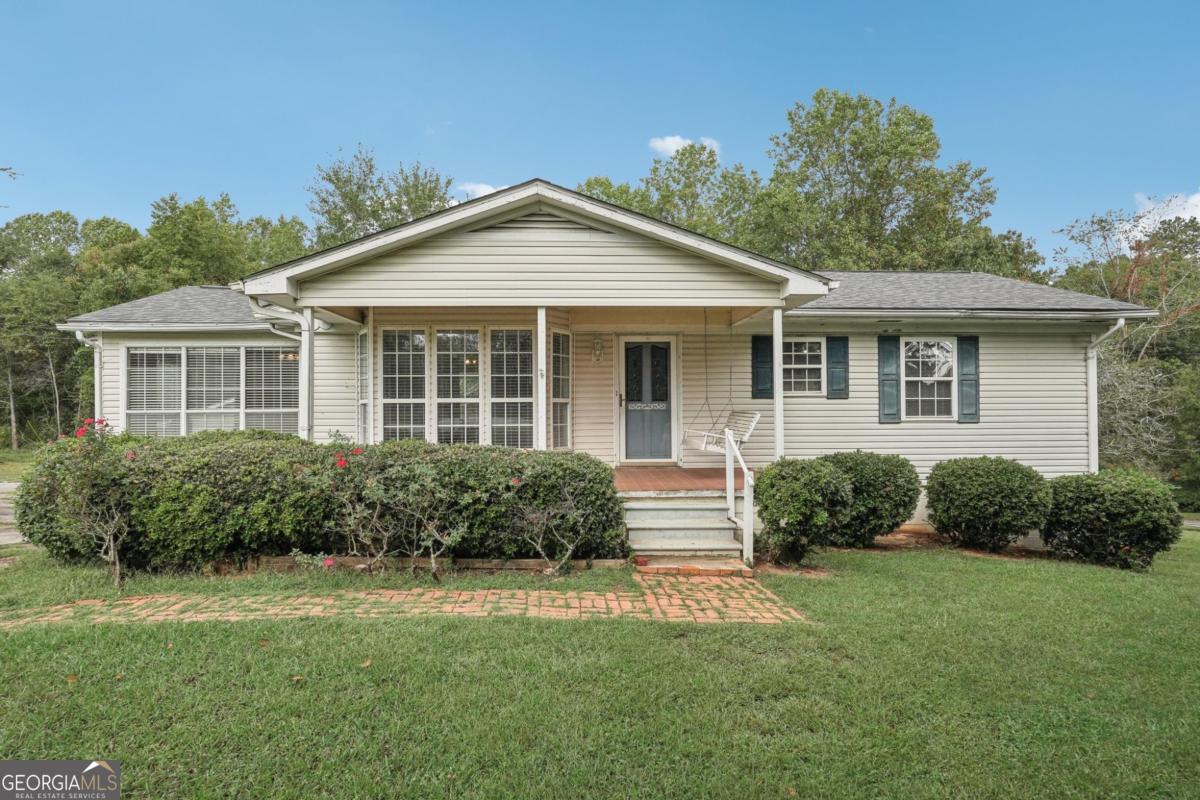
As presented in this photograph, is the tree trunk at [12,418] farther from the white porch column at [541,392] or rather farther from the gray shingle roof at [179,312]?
the white porch column at [541,392]

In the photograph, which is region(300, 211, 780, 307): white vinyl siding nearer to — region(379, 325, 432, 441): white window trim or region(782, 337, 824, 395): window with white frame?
region(379, 325, 432, 441): white window trim

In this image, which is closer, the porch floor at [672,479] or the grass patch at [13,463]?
the porch floor at [672,479]

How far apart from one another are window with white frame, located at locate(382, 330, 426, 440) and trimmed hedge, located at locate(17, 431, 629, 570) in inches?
93.3

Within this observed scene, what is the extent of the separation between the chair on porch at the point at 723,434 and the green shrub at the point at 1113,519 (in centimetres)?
398

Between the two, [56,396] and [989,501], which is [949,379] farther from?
[56,396]

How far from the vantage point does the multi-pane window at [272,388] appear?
9625 mm

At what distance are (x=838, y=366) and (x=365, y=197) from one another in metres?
25.5

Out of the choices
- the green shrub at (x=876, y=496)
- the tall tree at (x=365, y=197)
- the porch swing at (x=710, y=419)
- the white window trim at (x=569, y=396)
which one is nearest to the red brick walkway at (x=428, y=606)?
the green shrub at (x=876, y=496)

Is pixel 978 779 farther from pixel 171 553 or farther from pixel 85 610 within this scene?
pixel 171 553

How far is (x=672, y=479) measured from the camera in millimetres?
8055

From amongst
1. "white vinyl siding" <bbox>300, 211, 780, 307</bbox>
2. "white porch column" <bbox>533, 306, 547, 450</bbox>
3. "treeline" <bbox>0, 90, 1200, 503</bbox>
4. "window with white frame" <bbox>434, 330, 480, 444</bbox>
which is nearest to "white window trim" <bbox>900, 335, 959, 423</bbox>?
"white vinyl siding" <bbox>300, 211, 780, 307</bbox>

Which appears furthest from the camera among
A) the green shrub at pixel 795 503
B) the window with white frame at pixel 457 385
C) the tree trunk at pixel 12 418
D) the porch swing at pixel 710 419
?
the tree trunk at pixel 12 418

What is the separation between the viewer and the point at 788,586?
5.49 m

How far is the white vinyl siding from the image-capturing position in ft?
23.4
